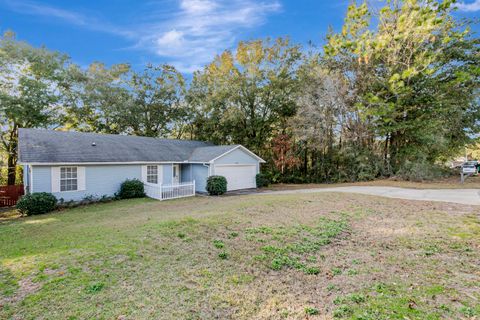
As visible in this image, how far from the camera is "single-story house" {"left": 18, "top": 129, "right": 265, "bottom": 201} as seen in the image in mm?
12461

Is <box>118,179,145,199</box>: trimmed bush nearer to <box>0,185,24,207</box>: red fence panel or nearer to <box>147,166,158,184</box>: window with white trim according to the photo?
<box>147,166,158,184</box>: window with white trim

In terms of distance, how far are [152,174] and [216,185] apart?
4617 millimetres

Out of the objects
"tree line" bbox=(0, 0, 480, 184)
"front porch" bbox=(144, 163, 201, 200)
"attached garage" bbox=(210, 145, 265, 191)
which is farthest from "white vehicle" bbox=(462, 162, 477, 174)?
"front porch" bbox=(144, 163, 201, 200)

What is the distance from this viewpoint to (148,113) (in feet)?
87.8

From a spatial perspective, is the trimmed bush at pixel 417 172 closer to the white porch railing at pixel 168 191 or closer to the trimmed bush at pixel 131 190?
the white porch railing at pixel 168 191

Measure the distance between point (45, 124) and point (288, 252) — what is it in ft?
81.5

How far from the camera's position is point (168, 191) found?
14.5 m

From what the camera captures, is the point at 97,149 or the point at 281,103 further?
the point at 281,103

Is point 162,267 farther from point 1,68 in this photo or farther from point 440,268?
point 1,68

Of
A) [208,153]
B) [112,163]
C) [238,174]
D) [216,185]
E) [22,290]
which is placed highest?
[208,153]

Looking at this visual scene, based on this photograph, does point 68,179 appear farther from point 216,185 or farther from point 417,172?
point 417,172


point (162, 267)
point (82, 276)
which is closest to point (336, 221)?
point (162, 267)

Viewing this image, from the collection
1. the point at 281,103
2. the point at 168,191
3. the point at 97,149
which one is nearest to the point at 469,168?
the point at 281,103

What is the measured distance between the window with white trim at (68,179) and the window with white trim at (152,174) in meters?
4.18
